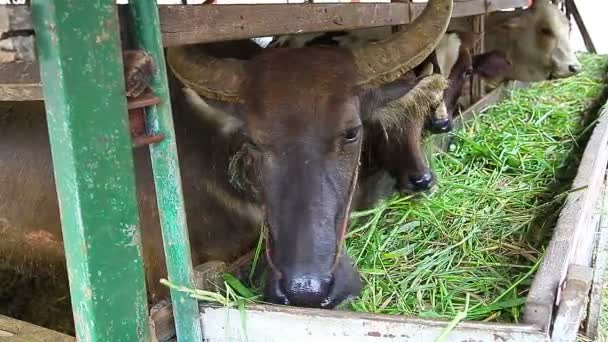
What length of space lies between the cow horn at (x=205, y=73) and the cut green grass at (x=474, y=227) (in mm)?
806

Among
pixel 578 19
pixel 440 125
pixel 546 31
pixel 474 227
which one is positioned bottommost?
pixel 474 227

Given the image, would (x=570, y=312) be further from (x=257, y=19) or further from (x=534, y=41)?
(x=534, y=41)

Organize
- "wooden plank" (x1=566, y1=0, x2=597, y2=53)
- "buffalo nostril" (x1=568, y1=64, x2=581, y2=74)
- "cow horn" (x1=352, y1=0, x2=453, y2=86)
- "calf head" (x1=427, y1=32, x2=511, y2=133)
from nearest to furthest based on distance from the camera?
"cow horn" (x1=352, y1=0, x2=453, y2=86)
"calf head" (x1=427, y1=32, x2=511, y2=133)
"buffalo nostril" (x1=568, y1=64, x2=581, y2=74)
"wooden plank" (x1=566, y1=0, x2=597, y2=53)

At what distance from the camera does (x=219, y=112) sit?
2.48 m

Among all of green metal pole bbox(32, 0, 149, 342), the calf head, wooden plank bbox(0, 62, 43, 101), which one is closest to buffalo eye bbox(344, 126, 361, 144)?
green metal pole bbox(32, 0, 149, 342)

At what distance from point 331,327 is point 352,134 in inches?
35.9

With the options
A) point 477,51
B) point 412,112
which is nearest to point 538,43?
point 477,51

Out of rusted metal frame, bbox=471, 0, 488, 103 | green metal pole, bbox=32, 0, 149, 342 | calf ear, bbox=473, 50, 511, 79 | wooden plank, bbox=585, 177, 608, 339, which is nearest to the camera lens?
green metal pole, bbox=32, 0, 149, 342

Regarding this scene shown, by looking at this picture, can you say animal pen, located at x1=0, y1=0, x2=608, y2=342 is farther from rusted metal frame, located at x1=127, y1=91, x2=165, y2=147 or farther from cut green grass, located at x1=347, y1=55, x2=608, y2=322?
cut green grass, located at x1=347, y1=55, x2=608, y2=322

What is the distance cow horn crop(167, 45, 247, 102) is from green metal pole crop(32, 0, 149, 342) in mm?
982

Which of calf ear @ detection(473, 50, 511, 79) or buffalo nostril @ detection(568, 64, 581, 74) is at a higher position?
calf ear @ detection(473, 50, 511, 79)

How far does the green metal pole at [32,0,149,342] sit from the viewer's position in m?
1.24

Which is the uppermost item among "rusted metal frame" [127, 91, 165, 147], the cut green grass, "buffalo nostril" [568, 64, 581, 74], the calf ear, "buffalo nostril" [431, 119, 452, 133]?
the calf ear

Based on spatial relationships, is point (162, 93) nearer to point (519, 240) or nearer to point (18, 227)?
point (519, 240)
